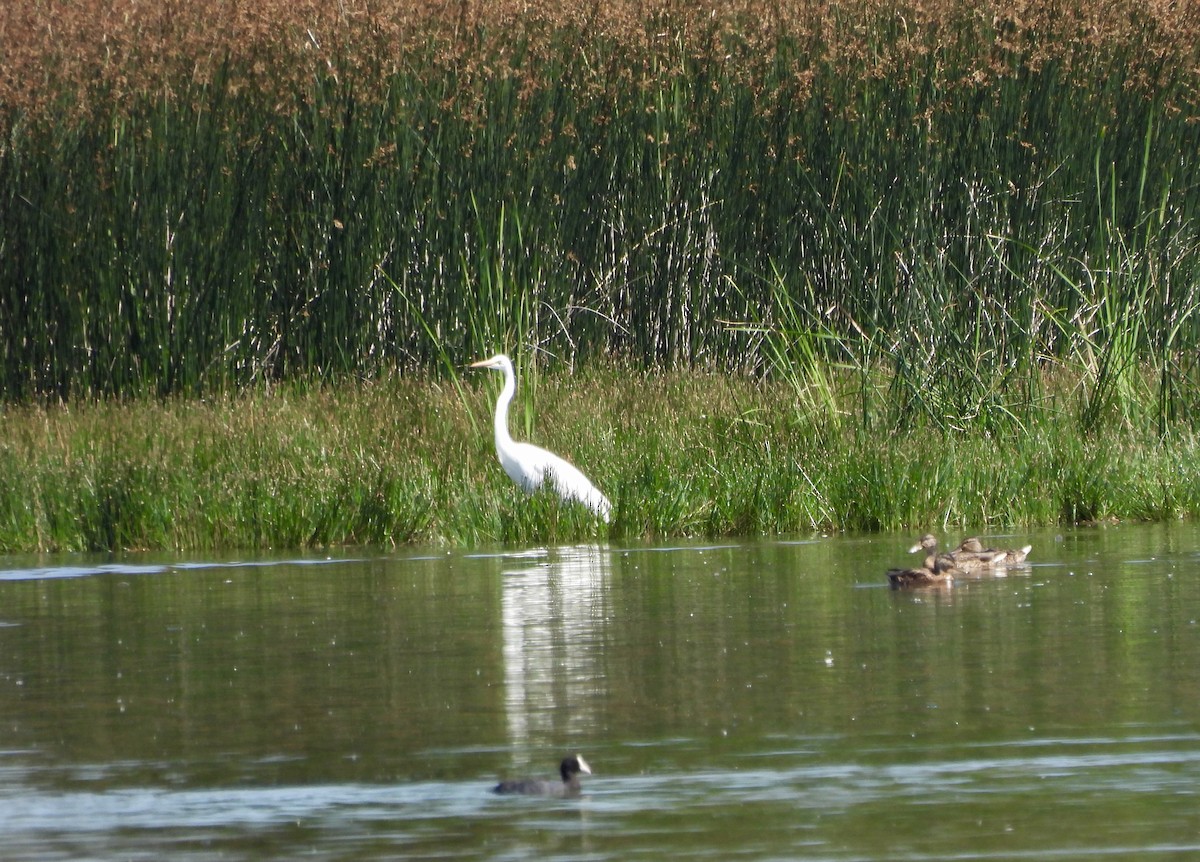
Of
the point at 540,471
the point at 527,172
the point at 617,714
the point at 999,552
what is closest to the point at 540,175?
the point at 527,172

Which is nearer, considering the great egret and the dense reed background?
the great egret

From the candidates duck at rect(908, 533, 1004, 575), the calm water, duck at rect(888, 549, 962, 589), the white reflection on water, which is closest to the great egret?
the white reflection on water

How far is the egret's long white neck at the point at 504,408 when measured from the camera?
1298 centimetres

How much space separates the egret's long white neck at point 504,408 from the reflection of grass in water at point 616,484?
20cm

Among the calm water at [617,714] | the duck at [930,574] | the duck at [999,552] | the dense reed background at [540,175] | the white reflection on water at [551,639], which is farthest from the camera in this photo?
the dense reed background at [540,175]

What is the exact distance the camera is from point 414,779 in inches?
205

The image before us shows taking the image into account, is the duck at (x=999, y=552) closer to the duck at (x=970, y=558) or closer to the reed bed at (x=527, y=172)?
the duck at (x=970, y=558)

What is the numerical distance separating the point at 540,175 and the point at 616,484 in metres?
4.87

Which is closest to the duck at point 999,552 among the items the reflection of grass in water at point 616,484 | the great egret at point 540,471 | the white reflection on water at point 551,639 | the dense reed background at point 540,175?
the white reflection on water at point 551,639

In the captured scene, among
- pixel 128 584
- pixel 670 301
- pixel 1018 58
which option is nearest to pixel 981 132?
pixel 1018 58

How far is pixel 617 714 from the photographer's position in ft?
19.8

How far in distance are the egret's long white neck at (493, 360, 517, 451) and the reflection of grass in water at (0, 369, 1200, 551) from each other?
0.20m

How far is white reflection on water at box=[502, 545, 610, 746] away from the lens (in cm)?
612

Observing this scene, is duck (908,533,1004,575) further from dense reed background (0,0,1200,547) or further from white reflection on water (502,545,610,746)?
dense reed background (0,0,1200,547)
